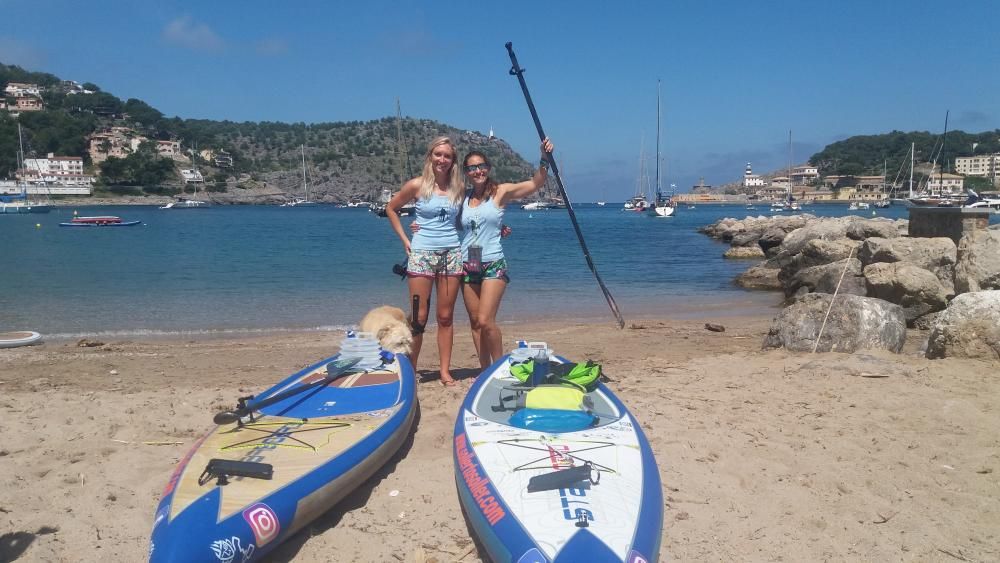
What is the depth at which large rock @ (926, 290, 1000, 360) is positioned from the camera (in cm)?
600

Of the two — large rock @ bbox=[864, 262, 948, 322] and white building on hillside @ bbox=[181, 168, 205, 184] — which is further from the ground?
white building on hillside @ bbox=[181, 168, 205, 184]

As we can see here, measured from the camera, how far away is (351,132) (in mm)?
155000

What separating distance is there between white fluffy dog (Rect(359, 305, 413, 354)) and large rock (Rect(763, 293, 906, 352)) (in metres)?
4.21

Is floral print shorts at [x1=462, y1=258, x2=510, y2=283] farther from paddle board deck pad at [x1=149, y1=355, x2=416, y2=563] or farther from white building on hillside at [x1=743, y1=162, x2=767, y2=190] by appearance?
white building on hillside at [x1=743, y1=162, x2=767, y2=190]

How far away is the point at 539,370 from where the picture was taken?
4.67m

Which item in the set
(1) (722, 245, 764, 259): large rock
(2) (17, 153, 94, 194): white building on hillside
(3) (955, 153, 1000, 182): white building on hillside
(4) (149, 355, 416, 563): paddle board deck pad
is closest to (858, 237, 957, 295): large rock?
(4) (149, 355, 416, 563): paddle board deck pad

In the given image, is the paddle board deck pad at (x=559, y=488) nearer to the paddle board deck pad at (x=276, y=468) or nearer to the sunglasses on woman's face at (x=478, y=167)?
the paddle board deck pad at (x=276, y=468)

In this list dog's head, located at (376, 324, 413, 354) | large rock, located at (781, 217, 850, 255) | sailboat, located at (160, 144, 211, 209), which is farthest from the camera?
sailboat, located at (160, 144, 211, 209)

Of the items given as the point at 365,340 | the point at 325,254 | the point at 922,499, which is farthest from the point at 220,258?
the point at 922,499

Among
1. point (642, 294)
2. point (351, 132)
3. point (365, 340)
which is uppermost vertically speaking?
point (351, 132)

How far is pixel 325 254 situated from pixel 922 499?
2419 centimetres

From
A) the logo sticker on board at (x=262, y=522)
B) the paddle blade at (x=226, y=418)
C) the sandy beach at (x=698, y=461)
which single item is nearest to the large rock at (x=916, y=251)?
the sandy beach at (x=698, y=461)

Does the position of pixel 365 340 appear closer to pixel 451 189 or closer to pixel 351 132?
pixel 451 189

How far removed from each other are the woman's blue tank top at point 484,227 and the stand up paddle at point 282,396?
136 cm
